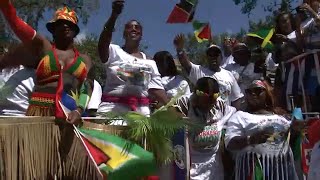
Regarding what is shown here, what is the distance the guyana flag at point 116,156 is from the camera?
171 inches

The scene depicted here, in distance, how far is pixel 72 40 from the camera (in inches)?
194

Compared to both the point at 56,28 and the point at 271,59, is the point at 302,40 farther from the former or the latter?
the point at 56,28

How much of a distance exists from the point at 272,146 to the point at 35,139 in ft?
7.28

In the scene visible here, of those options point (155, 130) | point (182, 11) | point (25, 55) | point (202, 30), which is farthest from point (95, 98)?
point (202, 30)

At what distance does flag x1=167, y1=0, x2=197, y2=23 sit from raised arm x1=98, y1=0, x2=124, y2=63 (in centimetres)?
225

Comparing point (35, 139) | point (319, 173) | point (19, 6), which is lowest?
point (319, 173)

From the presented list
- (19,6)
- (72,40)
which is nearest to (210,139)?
(72,40)

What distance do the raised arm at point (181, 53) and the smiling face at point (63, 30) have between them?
7.74ft

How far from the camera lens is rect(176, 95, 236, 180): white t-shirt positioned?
545 cm

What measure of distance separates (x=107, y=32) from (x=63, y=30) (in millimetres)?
595

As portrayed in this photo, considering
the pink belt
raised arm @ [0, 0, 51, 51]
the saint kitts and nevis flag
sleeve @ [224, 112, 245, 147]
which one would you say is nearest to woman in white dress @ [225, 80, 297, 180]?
sleeve @ [224, 112, 245, 147]

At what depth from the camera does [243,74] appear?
765 cm

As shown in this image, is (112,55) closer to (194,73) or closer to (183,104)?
(183,104)

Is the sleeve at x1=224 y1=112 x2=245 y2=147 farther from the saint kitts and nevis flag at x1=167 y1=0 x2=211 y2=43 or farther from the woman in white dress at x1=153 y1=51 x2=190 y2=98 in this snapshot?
the saint kitts and nevis flag at x1=167 y1=0 x2=211 y2=43
